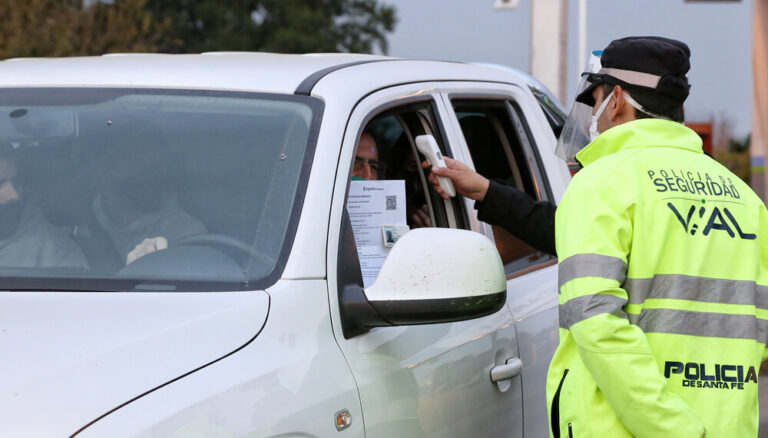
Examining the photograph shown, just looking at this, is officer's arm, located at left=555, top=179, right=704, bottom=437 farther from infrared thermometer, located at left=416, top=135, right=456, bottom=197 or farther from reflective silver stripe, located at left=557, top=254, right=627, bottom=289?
infrared thermometer, located at left=416, top=135, right=456, bottom=197

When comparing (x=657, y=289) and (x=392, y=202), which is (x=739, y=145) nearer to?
(x=392, y=202)

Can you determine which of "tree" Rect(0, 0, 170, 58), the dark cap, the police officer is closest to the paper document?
the police officer

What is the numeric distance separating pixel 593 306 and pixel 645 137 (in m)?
0.49

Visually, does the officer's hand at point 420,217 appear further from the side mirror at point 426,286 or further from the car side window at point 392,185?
the side mirror at point 426,286

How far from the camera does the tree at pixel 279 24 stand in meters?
42.8

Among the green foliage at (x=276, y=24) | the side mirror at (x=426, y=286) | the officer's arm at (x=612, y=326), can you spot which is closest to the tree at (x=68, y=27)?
the green foliage at (x=276, y=24)

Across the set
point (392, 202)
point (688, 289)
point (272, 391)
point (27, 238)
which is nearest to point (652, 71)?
point (688, 289)

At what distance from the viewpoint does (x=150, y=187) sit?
281cm

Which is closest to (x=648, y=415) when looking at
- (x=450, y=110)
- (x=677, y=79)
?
(x=677, y=79)

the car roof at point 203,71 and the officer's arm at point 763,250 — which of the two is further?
the car roof at point 203,71

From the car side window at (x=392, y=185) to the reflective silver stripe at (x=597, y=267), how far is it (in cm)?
72

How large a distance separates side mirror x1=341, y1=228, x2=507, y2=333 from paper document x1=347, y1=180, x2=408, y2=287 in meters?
0.63

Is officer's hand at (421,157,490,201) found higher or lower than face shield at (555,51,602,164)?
lower

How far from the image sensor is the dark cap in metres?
2.77
